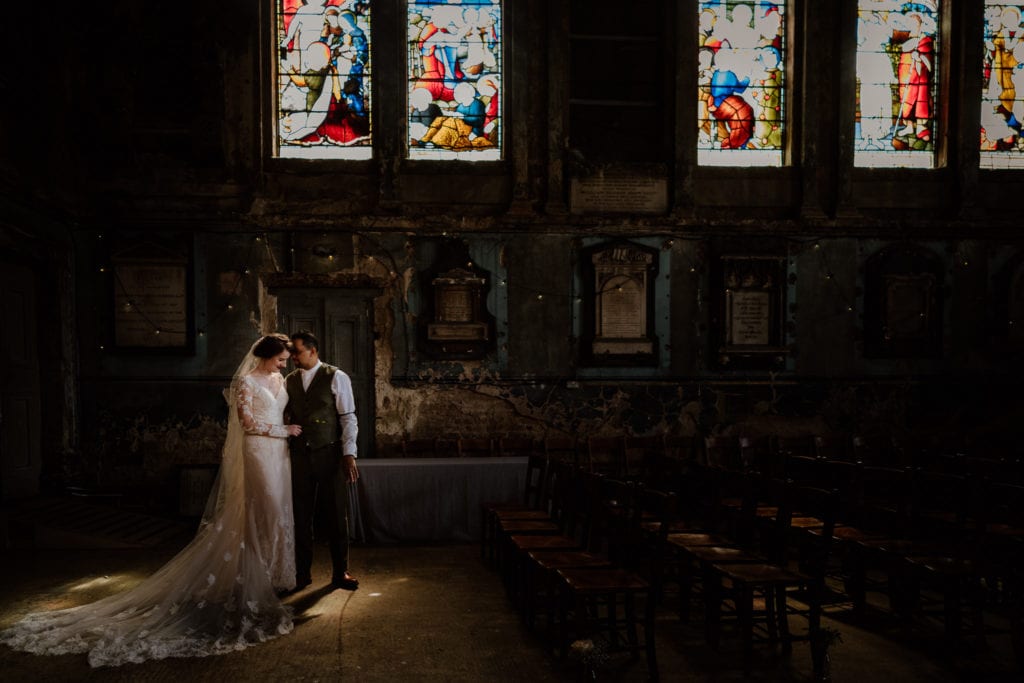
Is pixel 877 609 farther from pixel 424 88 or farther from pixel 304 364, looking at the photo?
pixel 424 88

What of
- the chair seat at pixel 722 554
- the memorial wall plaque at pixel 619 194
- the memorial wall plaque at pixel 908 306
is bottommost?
the chair seat at pixel 722 554

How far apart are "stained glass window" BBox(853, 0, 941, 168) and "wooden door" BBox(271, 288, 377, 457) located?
23.7ft

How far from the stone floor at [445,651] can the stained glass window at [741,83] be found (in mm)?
6543

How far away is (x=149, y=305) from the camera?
873 centimetres

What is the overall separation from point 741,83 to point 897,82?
2241 mm

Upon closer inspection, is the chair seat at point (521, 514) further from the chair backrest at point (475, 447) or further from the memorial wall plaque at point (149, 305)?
the memorial wall plaque at point (149, 305)

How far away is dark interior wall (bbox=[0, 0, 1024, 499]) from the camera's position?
343 inches

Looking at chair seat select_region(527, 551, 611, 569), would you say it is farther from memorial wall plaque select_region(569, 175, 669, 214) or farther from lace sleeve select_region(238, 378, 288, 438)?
memorial wall plaque select_region(569, 175, 669, 214)

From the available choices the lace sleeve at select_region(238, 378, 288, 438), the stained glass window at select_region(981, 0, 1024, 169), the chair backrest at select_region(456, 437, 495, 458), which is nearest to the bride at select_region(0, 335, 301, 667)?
the lace sleeve at select_region(238, 378, 288, 438)

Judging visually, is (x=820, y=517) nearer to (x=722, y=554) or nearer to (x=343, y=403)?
(x=722, y=554)

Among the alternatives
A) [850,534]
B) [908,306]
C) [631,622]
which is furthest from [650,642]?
[908,306]

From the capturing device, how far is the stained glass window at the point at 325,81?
9.16 meters

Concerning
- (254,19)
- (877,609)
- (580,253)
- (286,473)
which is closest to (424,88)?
(254,19)

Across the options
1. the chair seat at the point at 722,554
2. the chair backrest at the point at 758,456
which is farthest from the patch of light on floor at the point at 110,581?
the chair backrest at the point at 758,456
